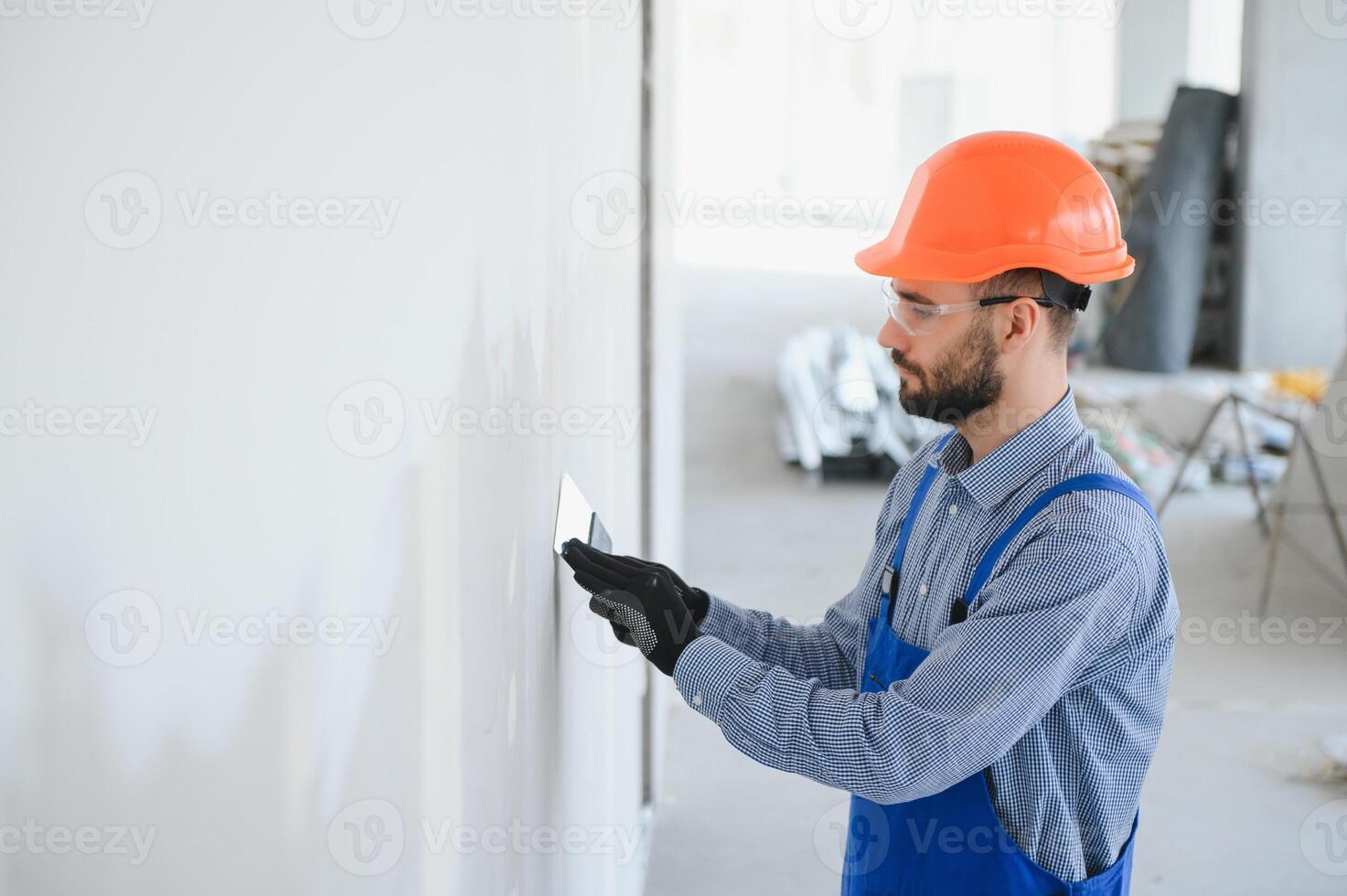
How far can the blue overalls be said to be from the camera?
5.93 ft

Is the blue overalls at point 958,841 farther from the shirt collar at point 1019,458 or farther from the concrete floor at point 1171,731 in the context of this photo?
the concrete floor at point 1171,731

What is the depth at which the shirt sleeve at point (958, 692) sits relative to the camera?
1.62 meters

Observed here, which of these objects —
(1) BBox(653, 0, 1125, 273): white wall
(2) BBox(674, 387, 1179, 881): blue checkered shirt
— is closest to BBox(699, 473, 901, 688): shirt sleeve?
(2) BBox(674, 387, 1179, 881): blue checkered shirt

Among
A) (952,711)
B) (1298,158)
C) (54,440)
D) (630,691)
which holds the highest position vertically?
(1298,158)

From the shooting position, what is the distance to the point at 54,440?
599 millimetres

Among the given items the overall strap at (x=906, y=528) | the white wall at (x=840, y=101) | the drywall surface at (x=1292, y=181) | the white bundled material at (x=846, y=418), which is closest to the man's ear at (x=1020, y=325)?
the overall strap at (x=906, y=528)

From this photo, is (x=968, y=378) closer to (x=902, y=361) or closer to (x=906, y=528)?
(x=902, y=361)

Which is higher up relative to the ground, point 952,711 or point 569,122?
point 569,122

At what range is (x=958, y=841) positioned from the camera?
71.7 inches

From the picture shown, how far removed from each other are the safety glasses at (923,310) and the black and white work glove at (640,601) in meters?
0.57

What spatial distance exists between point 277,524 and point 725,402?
10.3 meters

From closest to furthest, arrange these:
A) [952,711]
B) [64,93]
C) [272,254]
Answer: [64,93] → [272,254] → [952,711]

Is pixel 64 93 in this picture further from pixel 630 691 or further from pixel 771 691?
pixel 630 691

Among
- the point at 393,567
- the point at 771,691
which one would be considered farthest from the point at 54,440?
the point at 771,691
